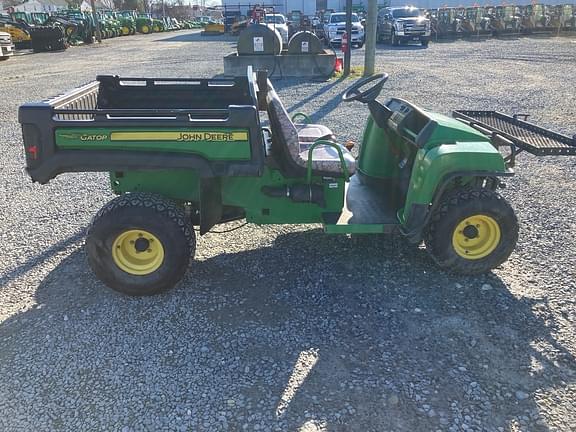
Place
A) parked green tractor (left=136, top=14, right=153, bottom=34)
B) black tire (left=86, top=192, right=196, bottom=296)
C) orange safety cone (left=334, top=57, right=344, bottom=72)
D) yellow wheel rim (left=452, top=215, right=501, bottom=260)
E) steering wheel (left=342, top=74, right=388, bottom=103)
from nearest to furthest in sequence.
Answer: black tire (left=86, top=192, right=196, bottom=296)
yellow wheel rim (left=452, top=215, right=501, bottom=260)
steering wheel (left=342, top=74, right=388, bottom=103)
orange safety cone (left=334, top=57, right=344, bottom=72)
parked green tractor (left=136, top=14, right=153, bottom=34)

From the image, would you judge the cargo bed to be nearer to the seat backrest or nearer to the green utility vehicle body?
the green utility vehicle body

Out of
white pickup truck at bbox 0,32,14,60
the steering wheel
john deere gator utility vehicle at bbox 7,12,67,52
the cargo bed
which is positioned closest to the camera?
the cargo bed

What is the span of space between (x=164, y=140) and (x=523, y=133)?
9.03ft

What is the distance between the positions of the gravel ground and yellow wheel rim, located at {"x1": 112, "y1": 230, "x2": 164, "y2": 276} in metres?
0.23

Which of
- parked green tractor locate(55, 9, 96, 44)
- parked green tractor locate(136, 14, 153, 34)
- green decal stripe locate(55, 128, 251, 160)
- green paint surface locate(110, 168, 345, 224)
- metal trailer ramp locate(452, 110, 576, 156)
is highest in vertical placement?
parked green tractor locate(136, 14, 153, 34)

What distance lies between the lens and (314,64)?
13.5 m

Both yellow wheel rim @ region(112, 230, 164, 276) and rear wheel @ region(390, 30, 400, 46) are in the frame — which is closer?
yellow wheel rim @ region(112, 230, 164, 276)

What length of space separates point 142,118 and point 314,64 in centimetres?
1110

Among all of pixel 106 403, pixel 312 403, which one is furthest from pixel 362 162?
pixel 106 403

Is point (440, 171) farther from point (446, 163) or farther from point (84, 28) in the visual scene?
point (84, 28)

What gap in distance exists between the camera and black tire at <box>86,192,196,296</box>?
3281 millimetres

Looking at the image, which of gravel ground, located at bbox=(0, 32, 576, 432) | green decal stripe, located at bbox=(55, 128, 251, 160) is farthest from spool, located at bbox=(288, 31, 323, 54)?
green decal stripe, located at bbox=(55, 128, 251, 160)

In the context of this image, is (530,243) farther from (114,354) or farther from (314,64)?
(314,64)

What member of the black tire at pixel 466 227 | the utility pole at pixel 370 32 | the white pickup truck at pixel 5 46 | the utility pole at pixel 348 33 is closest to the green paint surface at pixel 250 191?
the black tire at pixel 466 227
